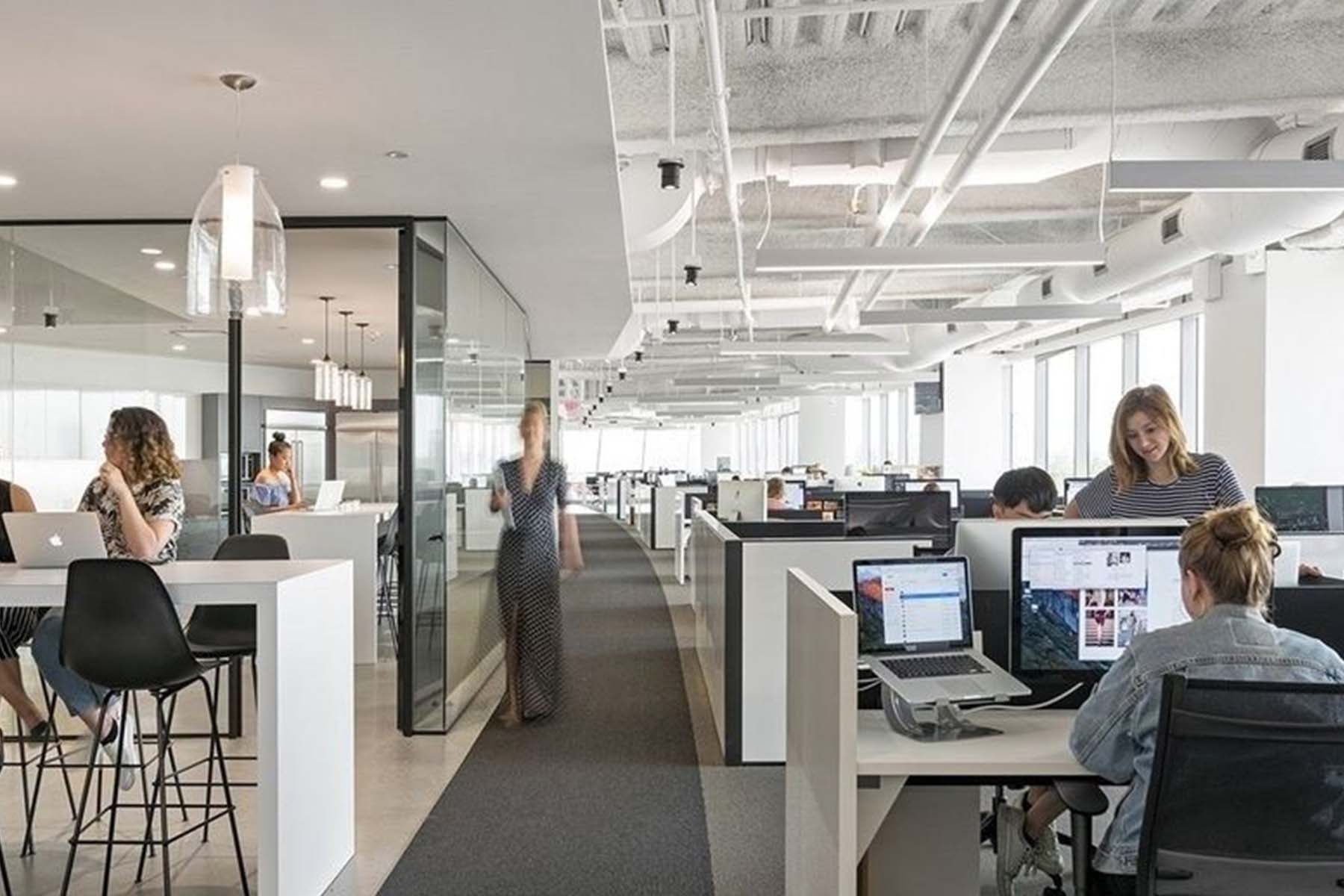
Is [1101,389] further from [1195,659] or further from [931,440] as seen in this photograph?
[1195,659]

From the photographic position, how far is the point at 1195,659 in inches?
81.2

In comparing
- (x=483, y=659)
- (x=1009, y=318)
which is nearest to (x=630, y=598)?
(x=483, y=659)

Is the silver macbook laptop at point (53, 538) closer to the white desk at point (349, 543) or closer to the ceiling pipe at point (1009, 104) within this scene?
the white desk at point (349, 543)

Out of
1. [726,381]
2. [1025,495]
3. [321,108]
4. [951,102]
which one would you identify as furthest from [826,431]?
[321,108]

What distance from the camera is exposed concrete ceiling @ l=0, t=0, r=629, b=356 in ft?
10.0

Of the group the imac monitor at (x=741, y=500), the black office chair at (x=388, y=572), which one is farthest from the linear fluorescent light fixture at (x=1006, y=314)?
the black office chair at (x=388, y=572)

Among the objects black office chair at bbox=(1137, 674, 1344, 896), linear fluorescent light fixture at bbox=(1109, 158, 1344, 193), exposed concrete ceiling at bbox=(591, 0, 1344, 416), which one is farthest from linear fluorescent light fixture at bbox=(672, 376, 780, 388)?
black office chair at bbox=(1137, 674, 1344, 896)

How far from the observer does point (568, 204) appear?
5.29 m

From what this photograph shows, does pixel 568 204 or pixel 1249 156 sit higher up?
pixel 1249 156

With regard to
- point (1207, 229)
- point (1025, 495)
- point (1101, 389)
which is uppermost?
point (1207, 229)

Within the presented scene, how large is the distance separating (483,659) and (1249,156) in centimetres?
552

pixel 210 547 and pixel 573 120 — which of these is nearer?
pixel 573 120

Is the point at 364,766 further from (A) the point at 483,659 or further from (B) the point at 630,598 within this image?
(B) the point at 630,598

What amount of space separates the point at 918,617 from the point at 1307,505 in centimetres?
410
